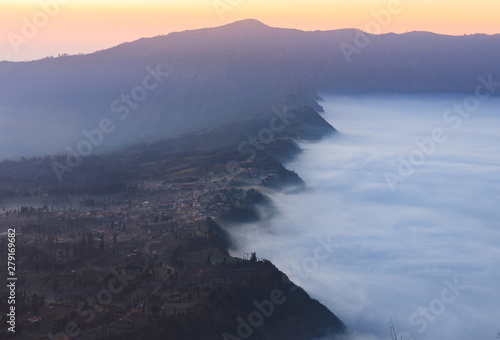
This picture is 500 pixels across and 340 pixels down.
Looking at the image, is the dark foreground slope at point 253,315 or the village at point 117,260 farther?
the village at point 117,260

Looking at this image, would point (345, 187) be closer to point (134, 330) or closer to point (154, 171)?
point (154, 171)

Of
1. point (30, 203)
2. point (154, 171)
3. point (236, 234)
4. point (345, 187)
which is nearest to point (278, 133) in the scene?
point (345, 187)

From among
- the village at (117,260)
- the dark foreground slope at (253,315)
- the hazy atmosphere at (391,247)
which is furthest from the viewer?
the hazy atmosphere at (391,247)

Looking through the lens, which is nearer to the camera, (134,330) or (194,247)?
(134,330)

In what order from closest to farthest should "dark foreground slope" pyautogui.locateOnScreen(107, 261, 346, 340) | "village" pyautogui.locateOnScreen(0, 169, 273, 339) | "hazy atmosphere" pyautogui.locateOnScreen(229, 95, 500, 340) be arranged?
"dark foreground slope" pyautogui.locateOnScreen(107, 261, 346, 340), "village" pyautogui.locateOnScreen(0, 169, 273, 339), "hazy atmosphere" pyautogui.locateOnScreen(229, 95, 500, 340)

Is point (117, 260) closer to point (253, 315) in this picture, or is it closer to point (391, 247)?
point (253, 315)

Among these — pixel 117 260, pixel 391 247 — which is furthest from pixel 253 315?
pixel 391 247

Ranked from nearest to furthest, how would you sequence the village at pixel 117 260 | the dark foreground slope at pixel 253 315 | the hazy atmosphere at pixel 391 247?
the dark foreground slope at pixel 253 315 → the village at pixel 117 260 → the hazy atmosphere at pixel 391 247

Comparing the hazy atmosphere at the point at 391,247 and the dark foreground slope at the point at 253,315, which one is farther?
the hazy atmosphere at the point at 391,247
